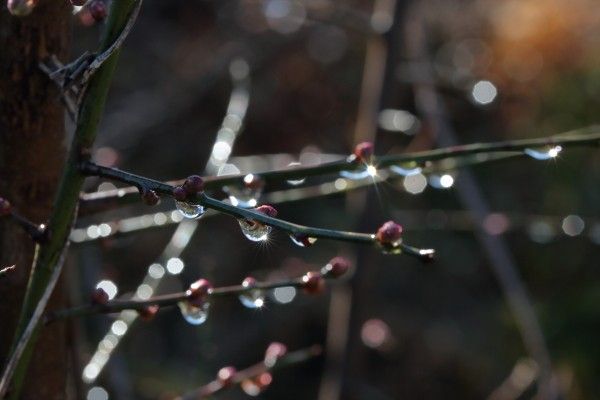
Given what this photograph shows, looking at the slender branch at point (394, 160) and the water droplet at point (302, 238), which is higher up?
the slender branch at point (394, 160)

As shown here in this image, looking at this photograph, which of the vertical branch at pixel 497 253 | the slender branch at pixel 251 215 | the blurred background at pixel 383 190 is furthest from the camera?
the blurred background at pixel 383 190

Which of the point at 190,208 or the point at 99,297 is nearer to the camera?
the point at 190,208

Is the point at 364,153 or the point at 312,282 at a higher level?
the point at 364,153

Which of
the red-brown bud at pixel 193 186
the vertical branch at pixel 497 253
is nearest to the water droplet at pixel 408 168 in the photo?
the red-brown bud at pixel 193 186

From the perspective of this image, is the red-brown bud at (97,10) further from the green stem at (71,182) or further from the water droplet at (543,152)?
the water droplet at (543,152)

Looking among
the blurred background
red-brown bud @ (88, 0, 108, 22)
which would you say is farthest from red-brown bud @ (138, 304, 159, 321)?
the blurred background

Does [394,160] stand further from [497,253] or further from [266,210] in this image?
[497,253]

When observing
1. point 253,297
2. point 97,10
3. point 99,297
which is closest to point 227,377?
point 253,297
